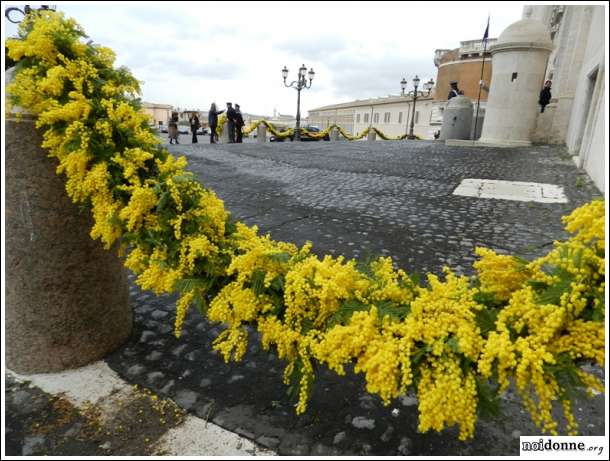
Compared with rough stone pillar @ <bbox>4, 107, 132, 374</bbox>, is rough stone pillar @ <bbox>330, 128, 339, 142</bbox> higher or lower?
higher

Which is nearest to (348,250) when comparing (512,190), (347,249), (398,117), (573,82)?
(347,249)

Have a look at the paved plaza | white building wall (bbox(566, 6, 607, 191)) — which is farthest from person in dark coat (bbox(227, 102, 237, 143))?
white building wall (bbox(566, 6, 607, 191))

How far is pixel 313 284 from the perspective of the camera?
2.13 metres

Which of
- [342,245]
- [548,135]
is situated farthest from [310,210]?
[548,135]

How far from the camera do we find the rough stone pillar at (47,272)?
2706 mm

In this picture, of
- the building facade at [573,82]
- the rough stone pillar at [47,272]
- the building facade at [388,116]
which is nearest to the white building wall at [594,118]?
the building facade at [573,82]

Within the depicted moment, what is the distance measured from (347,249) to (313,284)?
11.9 ft

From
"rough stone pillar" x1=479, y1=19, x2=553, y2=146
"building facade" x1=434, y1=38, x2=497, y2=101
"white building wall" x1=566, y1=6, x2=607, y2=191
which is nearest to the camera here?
"white building wall" x1=566, y1=6, x2=607, y2=191

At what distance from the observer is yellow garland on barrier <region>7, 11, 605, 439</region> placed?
5.25 feet

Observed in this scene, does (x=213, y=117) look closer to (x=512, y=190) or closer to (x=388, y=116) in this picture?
(x=512, y=190)

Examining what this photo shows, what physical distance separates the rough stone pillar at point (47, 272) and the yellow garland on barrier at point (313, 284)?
208 mm

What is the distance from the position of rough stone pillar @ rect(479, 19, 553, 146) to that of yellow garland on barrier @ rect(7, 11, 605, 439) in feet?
63.5

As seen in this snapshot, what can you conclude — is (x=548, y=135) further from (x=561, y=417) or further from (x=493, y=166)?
(x=561, y=417)

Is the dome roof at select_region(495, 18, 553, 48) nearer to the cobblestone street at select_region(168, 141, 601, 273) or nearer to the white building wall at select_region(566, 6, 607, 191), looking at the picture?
the white building wall at select_region(566, 6, 607, 191)
